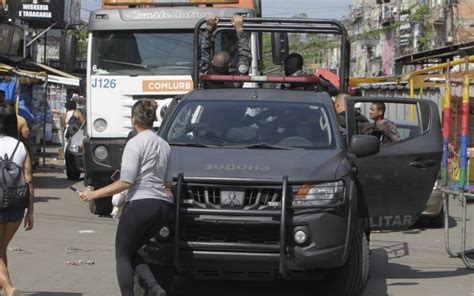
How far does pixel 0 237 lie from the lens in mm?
7215

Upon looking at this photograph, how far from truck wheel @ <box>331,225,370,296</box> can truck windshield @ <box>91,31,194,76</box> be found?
20.0 feet

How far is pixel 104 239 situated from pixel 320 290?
172 inches

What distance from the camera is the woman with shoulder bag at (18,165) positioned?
23.4 feet

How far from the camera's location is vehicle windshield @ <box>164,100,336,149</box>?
8219 mm

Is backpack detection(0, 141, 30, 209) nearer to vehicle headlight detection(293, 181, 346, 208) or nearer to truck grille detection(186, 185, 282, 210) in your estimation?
truck grille detection(186, 185, 282, 210)

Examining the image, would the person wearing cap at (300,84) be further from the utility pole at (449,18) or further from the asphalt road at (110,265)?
the utility pole at (449,18)

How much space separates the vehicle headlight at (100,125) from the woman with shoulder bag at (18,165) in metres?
5.86

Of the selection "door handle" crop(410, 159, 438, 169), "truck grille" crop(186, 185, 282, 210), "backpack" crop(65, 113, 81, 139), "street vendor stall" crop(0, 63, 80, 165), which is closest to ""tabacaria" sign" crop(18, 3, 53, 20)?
"street vendor stall" crop(0, 63, 80, 165)

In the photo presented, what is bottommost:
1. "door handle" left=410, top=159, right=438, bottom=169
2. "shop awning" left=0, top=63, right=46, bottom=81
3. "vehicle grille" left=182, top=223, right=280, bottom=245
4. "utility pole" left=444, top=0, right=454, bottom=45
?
"vehicle grille" left=182, top=223, right=280, bottom=245

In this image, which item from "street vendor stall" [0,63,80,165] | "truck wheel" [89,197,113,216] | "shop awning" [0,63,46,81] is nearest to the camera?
"truck wheel" [89,197,113,216]

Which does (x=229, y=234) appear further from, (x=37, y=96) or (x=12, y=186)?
(x=37, y=96)

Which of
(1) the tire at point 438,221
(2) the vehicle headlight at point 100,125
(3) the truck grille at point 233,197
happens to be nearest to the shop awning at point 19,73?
(2) the vehicle headlight at point 100,125

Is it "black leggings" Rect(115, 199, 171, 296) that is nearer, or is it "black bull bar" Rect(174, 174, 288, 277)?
"black leggings" Rect(115, 199, 171, 296)

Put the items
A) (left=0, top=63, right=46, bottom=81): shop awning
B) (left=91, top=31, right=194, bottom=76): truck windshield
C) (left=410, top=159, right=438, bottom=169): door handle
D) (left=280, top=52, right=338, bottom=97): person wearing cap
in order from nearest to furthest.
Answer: (left=410, top=159, right=438, bottom=169): door handle, (left=280, top=52, right=338, bottom=97): person wearing cap, (left=91, top=31, right=194, bottom=76): truck windshield, (left=0, top=63, right=46, bottom=81): shop awning
